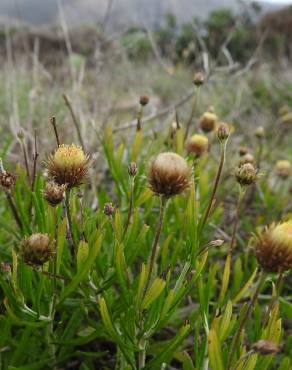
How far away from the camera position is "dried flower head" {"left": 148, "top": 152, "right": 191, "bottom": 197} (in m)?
0.80

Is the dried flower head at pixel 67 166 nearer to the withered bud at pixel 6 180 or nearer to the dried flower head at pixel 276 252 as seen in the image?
the withered bud at pixel 6 180

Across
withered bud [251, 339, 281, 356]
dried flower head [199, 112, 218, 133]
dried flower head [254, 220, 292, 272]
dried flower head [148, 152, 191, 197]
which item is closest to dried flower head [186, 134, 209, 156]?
dried flower head [199, 112, 218, 133]

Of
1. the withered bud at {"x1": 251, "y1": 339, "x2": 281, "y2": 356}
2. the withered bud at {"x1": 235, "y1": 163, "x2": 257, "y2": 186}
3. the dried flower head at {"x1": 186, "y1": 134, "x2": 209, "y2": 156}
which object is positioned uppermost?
the withered bud at {"x1": 235, "y1": 163, "x2": 257, "y2": 186}

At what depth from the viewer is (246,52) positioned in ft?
33.7

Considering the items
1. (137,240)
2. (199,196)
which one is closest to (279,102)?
(199,196)

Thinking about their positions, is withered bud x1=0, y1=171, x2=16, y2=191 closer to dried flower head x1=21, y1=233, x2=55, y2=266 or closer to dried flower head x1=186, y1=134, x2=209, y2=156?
dried flower head x1=21, y1=233, x2=55, y2=266

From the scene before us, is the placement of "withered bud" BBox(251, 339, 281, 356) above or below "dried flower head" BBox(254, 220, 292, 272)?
below

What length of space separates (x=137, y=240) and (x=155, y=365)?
0.84ft

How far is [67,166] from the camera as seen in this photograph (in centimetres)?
84

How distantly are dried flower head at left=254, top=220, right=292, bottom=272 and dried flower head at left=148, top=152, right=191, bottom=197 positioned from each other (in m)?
0.18

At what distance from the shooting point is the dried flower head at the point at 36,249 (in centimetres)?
78

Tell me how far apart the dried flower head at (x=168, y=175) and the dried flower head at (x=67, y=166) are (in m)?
0.14

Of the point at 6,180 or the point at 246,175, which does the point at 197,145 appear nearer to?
the point at 246,175

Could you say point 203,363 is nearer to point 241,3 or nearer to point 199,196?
point 199,196
